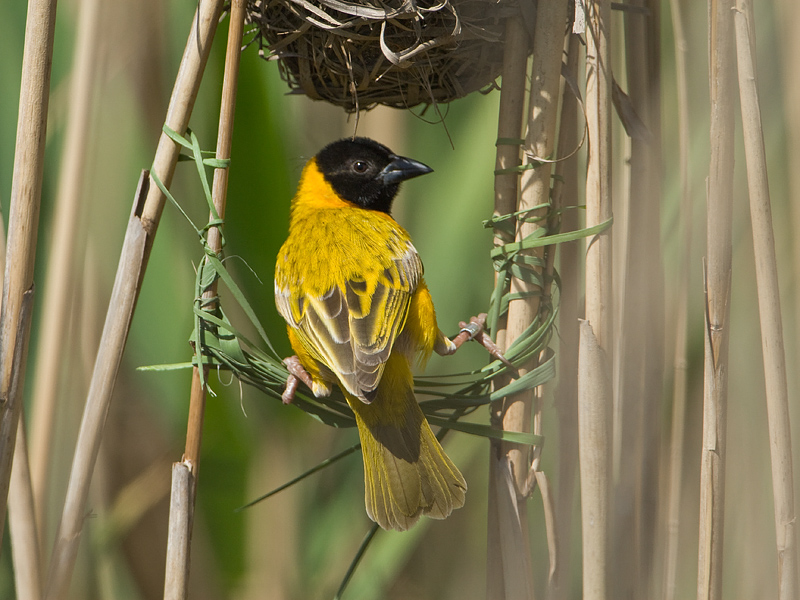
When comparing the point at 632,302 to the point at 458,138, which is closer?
the point at 632,302

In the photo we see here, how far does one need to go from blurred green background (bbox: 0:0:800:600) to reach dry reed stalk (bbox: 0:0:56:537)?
63 centimetres

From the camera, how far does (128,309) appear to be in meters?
1.80

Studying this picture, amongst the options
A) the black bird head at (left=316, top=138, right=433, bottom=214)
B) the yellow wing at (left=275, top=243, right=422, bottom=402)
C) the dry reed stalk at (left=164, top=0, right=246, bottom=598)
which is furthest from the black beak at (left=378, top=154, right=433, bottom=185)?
the dry reed stalk at (left=164, top=0, right=246, bottom=598)

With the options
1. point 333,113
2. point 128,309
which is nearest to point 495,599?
point 128,309

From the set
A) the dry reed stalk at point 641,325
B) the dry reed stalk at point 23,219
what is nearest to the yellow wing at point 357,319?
the dry reed stalk at point 641,325

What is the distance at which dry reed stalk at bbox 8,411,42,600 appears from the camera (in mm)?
1903

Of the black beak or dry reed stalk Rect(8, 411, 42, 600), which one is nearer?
dry reed stalk Rect(8, 411, 42, 600)

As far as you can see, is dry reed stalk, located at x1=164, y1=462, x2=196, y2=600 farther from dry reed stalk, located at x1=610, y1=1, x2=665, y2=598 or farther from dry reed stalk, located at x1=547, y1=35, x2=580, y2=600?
dry reed stalk, located at x1=610, y1=1, x2=665, y2=598

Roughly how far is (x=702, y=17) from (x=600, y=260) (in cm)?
80

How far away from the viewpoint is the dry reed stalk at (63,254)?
2.18 meters

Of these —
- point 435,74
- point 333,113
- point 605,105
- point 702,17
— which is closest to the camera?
point 605,105

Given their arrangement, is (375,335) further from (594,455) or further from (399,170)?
(399,170)

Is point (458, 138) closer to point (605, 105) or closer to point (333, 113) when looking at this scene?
point (333, 113)

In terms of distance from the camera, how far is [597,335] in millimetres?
1757
